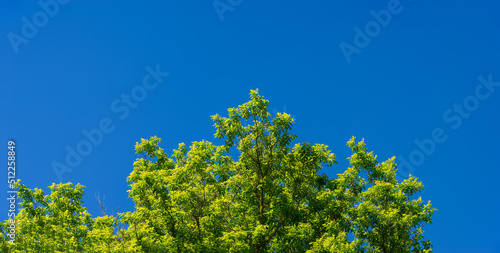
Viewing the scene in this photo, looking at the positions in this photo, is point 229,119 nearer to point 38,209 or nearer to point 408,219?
point 408,219

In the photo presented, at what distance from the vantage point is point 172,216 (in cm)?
2059

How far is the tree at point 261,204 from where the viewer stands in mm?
19906

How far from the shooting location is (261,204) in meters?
21.2

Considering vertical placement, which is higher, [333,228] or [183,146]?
[183,146]

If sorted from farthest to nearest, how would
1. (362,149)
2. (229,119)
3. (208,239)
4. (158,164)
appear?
(158,164), (362,149), (229,119), (208,239)

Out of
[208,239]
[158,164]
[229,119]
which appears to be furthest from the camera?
[158,164]

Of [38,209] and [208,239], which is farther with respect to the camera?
[38,209]

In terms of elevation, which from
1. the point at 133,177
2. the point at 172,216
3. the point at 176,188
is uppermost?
the point at 133,177

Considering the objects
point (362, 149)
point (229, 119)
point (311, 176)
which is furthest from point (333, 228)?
point (229, 119)

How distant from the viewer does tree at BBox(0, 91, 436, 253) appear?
1991cm

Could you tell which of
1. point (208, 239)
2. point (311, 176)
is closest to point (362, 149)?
point (311, 176)

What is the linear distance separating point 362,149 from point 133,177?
12.1 m

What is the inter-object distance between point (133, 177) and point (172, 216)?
178 inches

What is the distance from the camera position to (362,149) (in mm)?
23016
